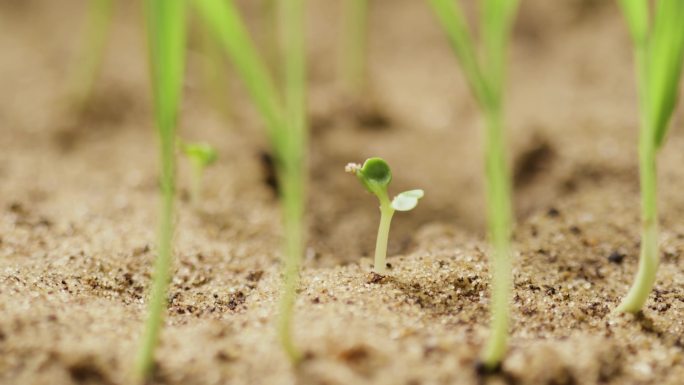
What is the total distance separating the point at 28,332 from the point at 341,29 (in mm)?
1877

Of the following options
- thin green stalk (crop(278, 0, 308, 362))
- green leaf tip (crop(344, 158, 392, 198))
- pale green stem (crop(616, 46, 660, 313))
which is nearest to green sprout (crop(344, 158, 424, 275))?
green leaf tip (crop(344, 158, 392, 198))

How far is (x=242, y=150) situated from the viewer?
1.54 metres

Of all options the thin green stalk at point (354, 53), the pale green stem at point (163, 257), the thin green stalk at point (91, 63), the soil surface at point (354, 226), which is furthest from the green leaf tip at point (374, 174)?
the thin green stalk at point (91, 63)

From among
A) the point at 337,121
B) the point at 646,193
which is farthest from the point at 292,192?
the point at 337,121

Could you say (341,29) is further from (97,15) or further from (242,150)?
(242,150)

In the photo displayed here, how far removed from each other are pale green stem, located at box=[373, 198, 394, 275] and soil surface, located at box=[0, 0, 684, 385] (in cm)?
3

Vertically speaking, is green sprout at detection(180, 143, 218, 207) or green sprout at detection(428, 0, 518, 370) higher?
green sprout at detection(180, 143, 218, 207)

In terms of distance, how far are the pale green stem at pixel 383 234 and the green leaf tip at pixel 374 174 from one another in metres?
0.01

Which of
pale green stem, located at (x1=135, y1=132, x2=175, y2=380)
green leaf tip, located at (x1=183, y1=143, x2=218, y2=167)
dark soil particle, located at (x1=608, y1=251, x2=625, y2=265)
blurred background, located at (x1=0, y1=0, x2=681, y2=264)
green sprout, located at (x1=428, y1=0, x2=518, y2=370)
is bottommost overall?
pale green stem, located at (x1=135, y1=132, x2=175, y2=380)

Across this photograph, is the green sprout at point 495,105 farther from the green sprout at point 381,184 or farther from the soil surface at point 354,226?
the green sprout at point 381,184

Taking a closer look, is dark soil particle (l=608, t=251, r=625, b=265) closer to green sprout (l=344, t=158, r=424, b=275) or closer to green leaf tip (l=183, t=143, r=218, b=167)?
green sprout (l=344, t=158, r=424, b=275)

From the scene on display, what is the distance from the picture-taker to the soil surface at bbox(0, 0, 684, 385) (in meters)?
0.68

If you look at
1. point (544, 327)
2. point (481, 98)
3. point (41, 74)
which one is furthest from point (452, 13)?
point (41, 74)

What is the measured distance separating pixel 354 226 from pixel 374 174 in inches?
17.3
